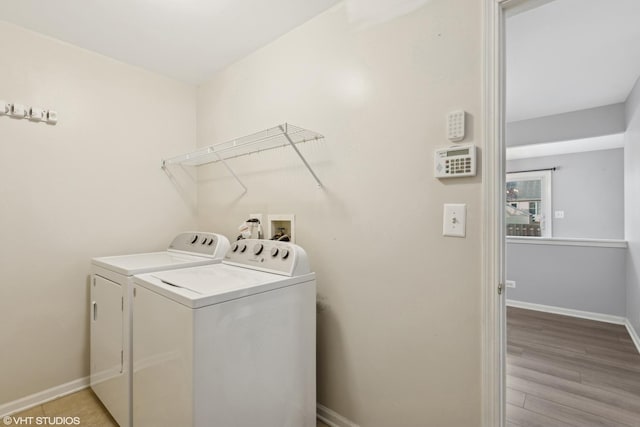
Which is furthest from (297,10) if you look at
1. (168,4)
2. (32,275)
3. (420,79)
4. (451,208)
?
(32,275)

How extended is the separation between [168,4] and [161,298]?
1.52 m

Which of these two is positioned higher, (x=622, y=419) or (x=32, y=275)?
(x=32, y=275)

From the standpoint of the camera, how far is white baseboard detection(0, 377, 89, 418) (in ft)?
5.71

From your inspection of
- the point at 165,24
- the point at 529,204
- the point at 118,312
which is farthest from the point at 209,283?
the point at 529,204

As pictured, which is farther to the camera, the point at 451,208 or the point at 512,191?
the point at 512,191

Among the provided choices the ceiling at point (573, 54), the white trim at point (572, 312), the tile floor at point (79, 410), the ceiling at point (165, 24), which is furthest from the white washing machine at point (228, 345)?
the white trim at point (572, 312)

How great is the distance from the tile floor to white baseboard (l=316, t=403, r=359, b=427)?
0.03m

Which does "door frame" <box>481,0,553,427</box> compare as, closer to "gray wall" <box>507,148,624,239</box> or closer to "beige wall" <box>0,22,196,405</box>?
"beige wall" <box>0,22,196,405</box>

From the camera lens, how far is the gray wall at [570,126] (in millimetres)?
3281

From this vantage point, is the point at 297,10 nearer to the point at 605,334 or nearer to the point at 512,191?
the point at 605,334

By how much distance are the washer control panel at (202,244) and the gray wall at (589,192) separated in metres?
4.96

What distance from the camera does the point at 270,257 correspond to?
1.57m

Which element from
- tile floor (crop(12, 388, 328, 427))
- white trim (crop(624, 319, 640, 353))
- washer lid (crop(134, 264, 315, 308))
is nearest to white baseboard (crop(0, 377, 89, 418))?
tile floor (crop(12, 388, 328, 427))

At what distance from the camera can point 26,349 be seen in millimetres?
1812
